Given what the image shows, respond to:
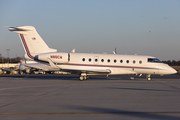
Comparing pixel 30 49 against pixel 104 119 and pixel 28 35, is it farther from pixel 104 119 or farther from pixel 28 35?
pixel 104 119

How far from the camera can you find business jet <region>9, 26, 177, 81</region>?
2625cm

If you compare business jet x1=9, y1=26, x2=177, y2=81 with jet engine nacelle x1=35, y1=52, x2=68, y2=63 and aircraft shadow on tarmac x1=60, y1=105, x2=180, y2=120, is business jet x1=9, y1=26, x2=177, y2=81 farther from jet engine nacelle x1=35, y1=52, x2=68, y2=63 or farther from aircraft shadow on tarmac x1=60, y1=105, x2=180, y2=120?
aircraft shadow on tarmac x1=60, y1=105, x2=180, y2=120

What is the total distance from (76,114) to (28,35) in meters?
21.6

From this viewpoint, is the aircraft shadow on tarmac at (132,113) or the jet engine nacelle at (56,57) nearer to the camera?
the aircraft shadow on tarmac at (132,113)

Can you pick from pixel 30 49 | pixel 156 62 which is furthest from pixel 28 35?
pixel 156 62

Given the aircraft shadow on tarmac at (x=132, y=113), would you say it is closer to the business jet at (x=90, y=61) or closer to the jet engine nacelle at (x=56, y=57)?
the business jet at (x=90, y=61)

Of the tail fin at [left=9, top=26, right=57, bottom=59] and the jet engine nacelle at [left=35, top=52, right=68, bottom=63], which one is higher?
the tail fin at [left=9, top=26, right=57, bottom=59]

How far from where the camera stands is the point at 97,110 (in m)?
8.23

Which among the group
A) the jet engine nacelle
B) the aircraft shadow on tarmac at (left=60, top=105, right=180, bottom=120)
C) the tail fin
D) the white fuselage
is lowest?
the aircraft shadow on tarmac at (left=60, top=105, right=180, bottom=120)

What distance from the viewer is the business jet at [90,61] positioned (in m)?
26.2

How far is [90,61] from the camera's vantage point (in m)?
26.5

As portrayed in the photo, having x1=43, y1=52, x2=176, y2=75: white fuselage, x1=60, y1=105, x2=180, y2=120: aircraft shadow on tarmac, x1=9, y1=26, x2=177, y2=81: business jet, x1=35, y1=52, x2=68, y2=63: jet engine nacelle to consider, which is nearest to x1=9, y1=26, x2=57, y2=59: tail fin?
x1=9, y1=26, x2=177, y2=81: business jet

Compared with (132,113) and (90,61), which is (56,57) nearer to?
(90,61)

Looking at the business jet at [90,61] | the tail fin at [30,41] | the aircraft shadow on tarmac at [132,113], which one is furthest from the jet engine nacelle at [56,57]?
the aircraft shadow on tarmac at [132,113]
